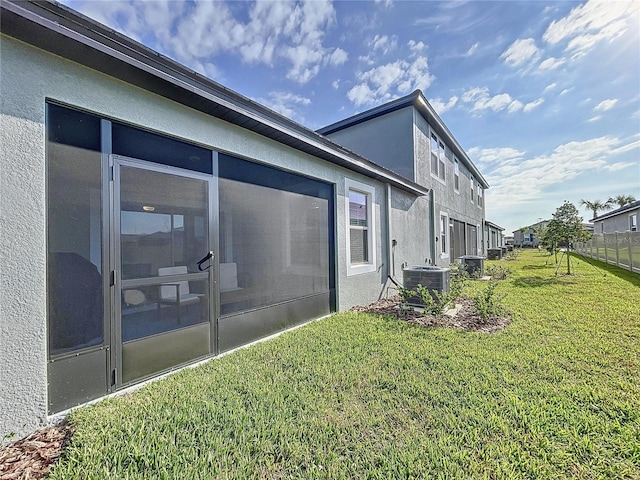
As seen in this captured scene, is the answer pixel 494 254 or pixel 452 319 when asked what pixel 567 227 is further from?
pixel 494 254

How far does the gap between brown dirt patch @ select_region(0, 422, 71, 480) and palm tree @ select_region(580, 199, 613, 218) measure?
242ft

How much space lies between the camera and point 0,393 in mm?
2182

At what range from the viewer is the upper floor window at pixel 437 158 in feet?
39.5

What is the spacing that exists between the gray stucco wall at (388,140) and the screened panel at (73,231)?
9.41 m

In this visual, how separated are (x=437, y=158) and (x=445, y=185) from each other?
1.55 meters

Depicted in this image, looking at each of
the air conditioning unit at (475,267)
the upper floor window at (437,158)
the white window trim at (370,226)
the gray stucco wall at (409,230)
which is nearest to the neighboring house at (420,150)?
the upper floor window at (437,158)

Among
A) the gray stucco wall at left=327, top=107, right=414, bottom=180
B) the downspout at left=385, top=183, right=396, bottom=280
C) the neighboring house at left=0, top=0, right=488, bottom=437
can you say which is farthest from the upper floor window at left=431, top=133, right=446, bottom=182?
the neighboring house at left=0, top=0, right=488, bottom=437

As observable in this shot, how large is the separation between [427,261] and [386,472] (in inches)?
389

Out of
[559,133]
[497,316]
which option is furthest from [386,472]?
[559,133]

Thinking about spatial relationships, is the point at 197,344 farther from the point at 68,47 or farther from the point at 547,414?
the point at 547,414

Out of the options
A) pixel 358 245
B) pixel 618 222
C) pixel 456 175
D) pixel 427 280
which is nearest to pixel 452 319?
pixel 427 280

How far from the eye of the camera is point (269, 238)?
470cm

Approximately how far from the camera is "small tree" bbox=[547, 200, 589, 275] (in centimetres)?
1113

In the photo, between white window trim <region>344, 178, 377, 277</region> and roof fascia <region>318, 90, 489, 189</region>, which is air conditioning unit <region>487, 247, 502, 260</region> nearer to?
roof fascia <region>318, 90, 489, 189</region>
